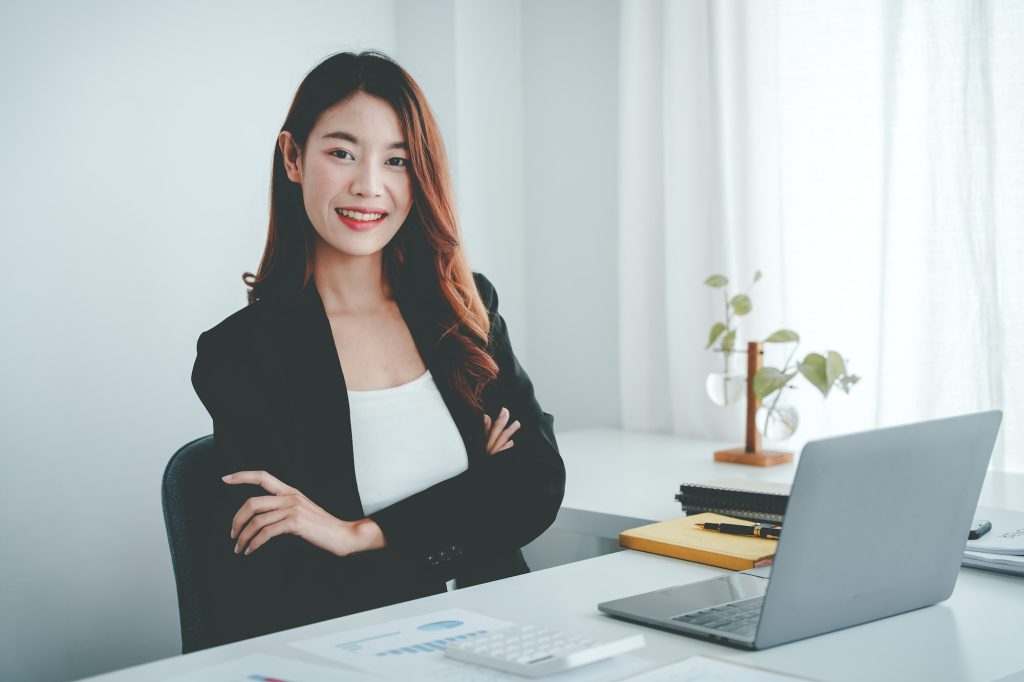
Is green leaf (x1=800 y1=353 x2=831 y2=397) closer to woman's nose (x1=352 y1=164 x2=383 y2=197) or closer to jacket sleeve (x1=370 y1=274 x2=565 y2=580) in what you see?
jacket sleeve (x1=370 y1=274 x2=565 y2=580)

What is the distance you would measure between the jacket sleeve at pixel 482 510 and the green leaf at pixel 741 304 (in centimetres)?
80

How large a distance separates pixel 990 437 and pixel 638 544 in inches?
19.8

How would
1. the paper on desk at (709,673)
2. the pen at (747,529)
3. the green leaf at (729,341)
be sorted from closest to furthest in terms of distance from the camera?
the paper on desk at (709,673) → the pen at (747,529) → the green leaf at (729,341)

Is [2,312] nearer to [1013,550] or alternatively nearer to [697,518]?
[697,518]

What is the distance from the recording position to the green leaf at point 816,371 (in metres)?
2.21

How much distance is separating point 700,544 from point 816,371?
91 cm

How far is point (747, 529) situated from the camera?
58.5 inches

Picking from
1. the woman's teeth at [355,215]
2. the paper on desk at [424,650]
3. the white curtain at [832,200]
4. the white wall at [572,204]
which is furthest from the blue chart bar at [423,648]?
the white wall at [572,204]

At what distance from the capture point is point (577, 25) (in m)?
2.97

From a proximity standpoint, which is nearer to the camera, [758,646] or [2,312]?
[758,646]

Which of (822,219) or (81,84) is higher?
(81,84)

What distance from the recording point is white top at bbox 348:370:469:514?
5.43 ft

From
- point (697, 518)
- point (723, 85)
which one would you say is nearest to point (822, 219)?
point (723, 85)

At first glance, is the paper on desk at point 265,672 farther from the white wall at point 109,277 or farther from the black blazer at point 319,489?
the white wall at point 109,277
